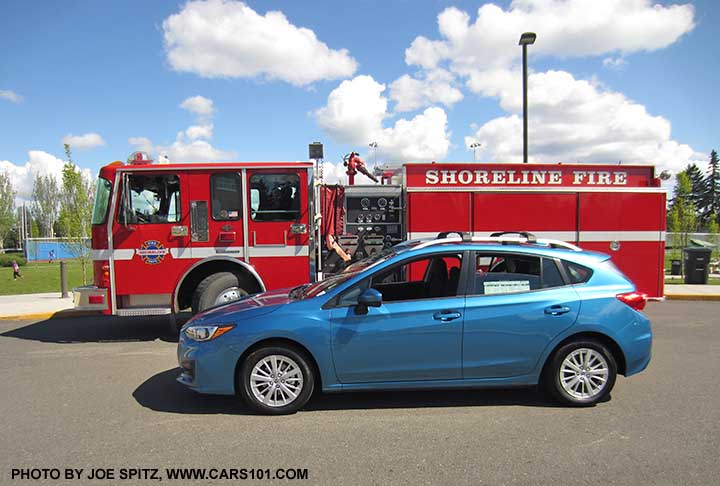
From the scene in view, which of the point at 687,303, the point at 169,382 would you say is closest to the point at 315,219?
the point at 169,382

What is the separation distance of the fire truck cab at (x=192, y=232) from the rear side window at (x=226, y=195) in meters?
0.01

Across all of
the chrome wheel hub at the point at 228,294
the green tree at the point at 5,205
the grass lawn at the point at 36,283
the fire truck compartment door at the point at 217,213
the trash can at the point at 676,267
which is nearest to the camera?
the chrome wheel hub at the point at 228,294

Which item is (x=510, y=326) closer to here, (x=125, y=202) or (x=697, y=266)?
(x=125, y=202)

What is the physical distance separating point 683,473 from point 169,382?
475 cm

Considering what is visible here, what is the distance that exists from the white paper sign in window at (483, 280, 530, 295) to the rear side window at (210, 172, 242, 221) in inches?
164

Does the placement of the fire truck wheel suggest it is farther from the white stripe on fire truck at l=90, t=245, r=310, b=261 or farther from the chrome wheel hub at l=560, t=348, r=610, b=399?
the chrome wheel hub at l=560, t=348, r=610, b=399

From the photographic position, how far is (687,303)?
11016 mm

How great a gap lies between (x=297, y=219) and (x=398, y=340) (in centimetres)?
355

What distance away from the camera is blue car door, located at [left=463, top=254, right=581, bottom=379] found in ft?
13.9

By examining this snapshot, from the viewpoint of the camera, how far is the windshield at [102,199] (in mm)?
6988

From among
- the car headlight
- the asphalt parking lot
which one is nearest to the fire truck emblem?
the asphalt parking lot

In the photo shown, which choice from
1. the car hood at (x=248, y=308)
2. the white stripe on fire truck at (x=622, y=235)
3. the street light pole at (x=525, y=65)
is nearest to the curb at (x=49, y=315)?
the car hood at (x=248, y=308)

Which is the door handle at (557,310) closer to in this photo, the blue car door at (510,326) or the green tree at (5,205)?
the blue car door at (510,326)

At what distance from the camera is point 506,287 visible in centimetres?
443
